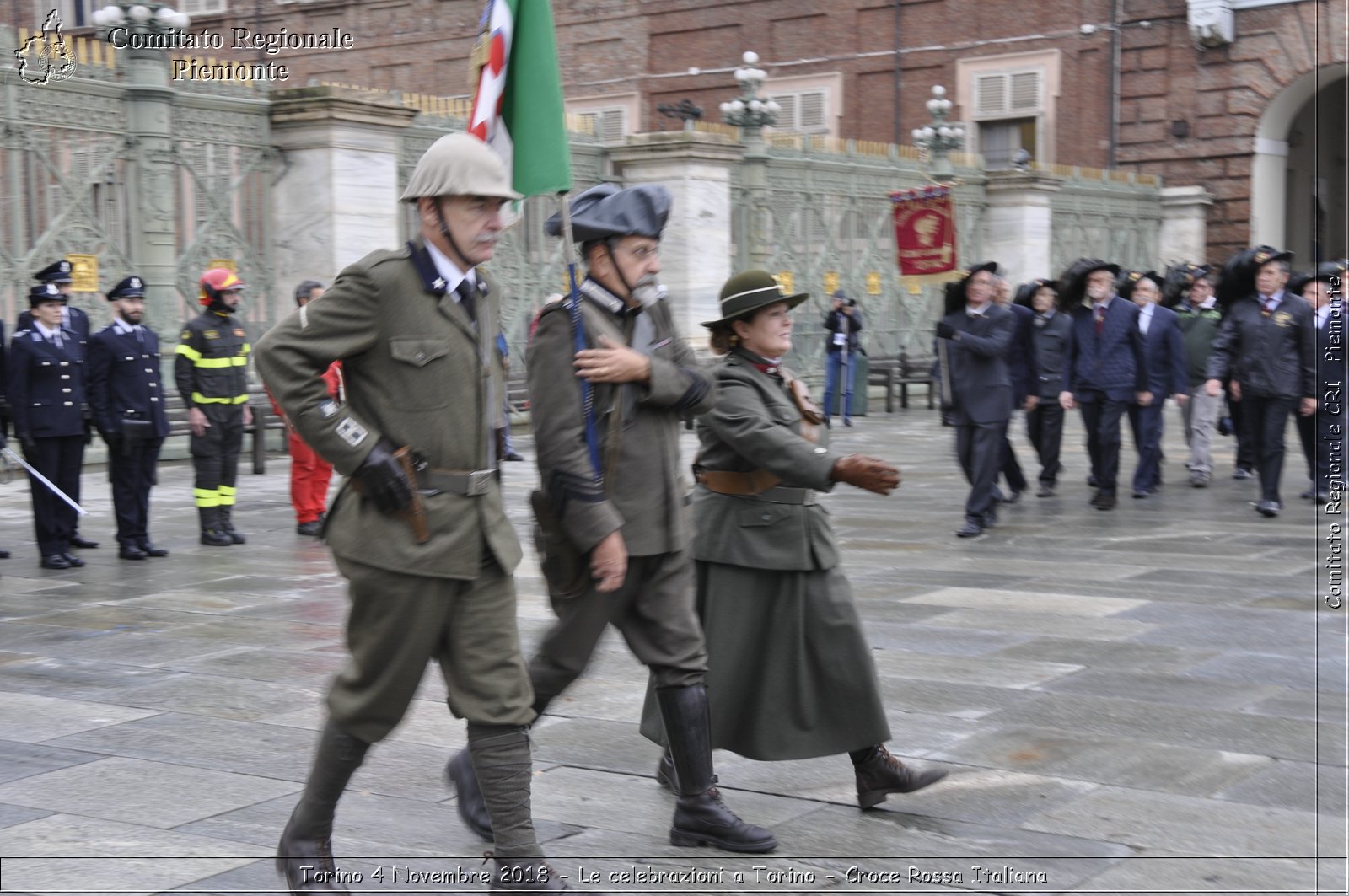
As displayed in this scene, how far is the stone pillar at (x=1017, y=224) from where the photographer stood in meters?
28.0

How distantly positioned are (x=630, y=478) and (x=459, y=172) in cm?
102

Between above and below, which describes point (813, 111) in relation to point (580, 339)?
above

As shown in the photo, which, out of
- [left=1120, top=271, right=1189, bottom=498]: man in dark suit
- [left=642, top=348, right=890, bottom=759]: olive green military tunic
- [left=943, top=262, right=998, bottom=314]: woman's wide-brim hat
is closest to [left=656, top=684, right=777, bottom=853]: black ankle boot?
[left=642, top=348, right=890, bottom=759]: olive green military tunic

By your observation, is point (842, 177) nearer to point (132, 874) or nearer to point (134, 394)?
point (134, 394)

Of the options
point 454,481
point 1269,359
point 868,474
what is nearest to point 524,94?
point 454,481

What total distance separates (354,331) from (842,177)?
71.8 ft

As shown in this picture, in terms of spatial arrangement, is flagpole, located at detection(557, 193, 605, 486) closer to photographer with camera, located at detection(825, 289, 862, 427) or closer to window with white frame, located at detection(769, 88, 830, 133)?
photographer with camera, located at detection(825, 289, 862, 427)

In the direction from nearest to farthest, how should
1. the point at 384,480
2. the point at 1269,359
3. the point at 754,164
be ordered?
the point at 384,480 → the point at 1269,359 → the point at 754,164

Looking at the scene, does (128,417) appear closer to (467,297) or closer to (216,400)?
(216,400)

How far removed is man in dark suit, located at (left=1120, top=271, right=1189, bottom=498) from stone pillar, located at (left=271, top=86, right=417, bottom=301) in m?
7.62

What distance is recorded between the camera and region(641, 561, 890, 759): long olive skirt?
189 inches

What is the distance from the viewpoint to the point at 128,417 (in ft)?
34.2

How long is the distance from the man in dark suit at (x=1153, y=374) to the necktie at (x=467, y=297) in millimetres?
9885

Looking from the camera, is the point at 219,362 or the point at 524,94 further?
the point at 219,362
